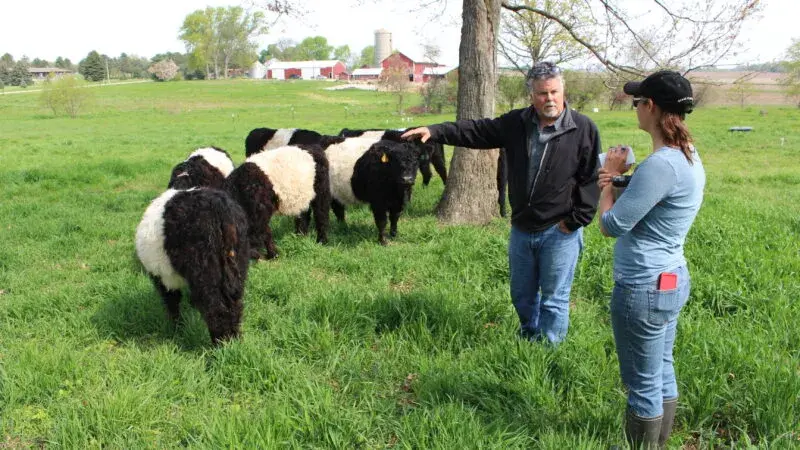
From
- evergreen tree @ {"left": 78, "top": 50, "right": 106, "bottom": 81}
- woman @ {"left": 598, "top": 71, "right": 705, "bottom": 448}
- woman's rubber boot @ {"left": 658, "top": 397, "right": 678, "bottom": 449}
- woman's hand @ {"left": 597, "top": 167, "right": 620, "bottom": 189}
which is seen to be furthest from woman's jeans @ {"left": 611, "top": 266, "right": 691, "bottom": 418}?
evergreen tree @ {"left": 78, "top": 50, "right": 106, "bottom": 81}

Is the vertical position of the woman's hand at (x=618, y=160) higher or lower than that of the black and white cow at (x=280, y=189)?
higher

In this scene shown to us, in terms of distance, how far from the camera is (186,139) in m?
22.5

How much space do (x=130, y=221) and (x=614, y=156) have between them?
26.5ft

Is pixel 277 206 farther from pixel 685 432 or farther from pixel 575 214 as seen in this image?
pixel 685 432

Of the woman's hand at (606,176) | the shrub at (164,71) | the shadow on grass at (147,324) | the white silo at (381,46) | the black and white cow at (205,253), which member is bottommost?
the shadow on grass at (147,324)

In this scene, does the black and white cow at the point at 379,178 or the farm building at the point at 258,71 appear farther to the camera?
the farm building at the point at 258,71

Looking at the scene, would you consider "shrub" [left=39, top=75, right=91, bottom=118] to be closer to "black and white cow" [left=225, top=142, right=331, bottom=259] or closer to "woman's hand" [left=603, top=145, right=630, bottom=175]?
"black and white cow" [left=225, top=142, right=331, bottom=259]

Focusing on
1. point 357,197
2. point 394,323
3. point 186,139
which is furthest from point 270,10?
point 186,139

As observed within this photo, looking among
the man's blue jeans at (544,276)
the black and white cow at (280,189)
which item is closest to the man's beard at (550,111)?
the man's blue jeans at (544,276)

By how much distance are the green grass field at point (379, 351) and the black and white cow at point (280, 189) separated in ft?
1.31

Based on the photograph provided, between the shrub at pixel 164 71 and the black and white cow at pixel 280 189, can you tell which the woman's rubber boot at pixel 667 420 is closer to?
the black and white cow at pixel 280 189

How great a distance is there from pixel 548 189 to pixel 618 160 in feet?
3.35

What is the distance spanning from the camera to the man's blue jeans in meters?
3.57

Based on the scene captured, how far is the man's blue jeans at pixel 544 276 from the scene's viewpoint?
357 cm
